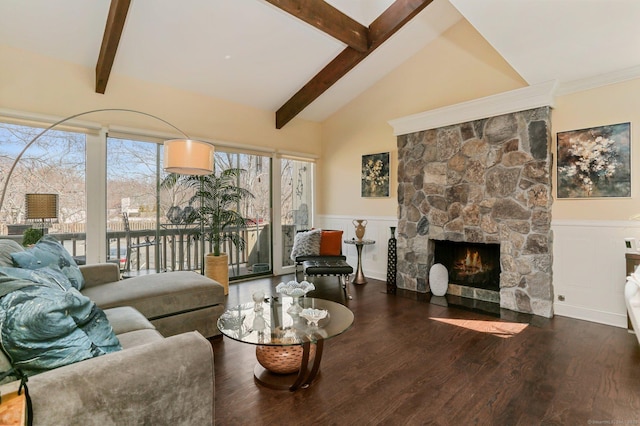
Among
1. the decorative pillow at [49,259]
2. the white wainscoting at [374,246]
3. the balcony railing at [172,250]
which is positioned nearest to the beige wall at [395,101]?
the white wainscoting at [374,246]

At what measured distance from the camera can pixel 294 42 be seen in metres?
4.09

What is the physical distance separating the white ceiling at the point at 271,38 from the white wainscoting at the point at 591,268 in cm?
155

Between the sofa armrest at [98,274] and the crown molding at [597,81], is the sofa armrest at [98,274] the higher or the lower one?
the lower one

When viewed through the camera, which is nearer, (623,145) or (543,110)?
(623,145)

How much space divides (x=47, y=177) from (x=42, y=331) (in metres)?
3.33

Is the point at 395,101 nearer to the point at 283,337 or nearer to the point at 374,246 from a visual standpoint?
the point at 374,246

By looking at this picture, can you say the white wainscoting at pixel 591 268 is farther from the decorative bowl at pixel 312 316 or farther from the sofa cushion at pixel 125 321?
the sofa cushion at pixel 125 321

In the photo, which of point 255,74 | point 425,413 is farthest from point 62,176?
point 425,413

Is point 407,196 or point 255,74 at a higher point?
point 255,74

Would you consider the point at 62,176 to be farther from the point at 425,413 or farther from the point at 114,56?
the point at 425,413

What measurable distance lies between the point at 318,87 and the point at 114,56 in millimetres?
2580

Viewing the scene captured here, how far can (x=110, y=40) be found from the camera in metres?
3.25

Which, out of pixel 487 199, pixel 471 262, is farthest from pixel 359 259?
pixel 487 199

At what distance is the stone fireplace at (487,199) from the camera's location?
3535mm
